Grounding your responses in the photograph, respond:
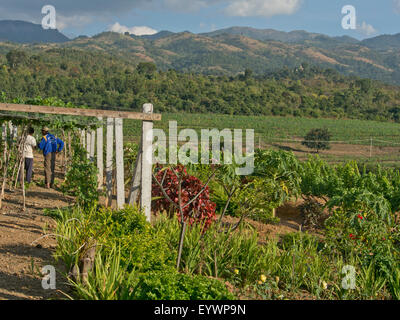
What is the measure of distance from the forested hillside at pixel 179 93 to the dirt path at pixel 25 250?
39.5m

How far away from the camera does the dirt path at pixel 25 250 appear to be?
400 centimetres

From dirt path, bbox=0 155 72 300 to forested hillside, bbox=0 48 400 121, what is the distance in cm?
3949

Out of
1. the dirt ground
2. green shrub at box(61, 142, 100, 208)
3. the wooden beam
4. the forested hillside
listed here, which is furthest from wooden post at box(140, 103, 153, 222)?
the forested hillside

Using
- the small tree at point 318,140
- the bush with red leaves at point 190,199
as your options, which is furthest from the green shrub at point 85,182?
the small tree at point 318,140

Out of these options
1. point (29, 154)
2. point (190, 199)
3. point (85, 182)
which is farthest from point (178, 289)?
point (29, 154)

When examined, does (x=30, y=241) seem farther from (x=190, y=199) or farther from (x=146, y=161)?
(x=190, y=199)

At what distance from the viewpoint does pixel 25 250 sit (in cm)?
501

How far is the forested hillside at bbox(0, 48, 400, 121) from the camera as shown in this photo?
162ft
